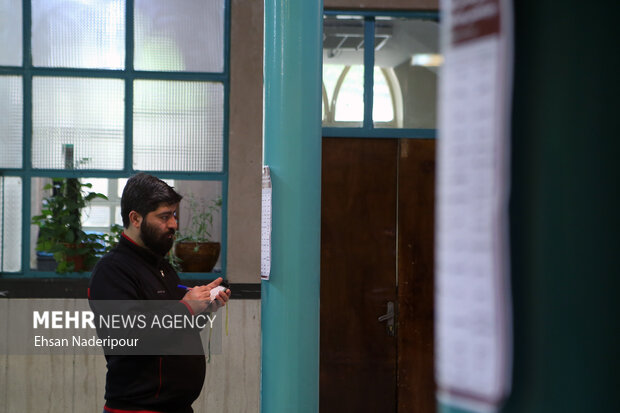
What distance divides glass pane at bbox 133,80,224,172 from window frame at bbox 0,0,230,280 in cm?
5

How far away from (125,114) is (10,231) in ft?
4.18

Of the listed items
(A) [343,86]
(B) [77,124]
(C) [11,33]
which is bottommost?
(B) [77,124]

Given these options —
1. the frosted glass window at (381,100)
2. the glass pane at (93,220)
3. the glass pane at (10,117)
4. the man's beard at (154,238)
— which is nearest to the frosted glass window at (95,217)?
the glass pane at (93,220)

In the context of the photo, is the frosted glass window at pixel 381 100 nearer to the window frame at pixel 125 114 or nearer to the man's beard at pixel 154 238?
the window frame at pixel 125 114

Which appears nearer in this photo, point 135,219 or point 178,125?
point 135,219

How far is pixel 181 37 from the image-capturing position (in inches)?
206

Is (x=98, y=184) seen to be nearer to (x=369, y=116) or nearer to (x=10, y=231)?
(x=10, y=231)

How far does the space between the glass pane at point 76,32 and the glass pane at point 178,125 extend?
1.30 ft

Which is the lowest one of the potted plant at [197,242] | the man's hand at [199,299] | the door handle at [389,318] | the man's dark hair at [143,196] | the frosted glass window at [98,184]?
the door handle at [389,318]

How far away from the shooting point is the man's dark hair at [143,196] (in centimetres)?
325

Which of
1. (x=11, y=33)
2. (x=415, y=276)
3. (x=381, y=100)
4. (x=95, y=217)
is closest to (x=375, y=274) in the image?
(x=415, y=276)

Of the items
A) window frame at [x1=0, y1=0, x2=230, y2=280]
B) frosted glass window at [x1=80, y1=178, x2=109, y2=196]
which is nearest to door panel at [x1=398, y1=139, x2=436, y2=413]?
window frame at [x1=0, y1=0, x2=230, y2=280]

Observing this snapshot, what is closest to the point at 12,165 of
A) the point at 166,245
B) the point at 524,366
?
the point at 166,245

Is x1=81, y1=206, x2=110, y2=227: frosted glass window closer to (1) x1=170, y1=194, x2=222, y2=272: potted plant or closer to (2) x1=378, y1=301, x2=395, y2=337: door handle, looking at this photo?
(1) x1=170, y1=194, x2=222, y2=272: potted plant
